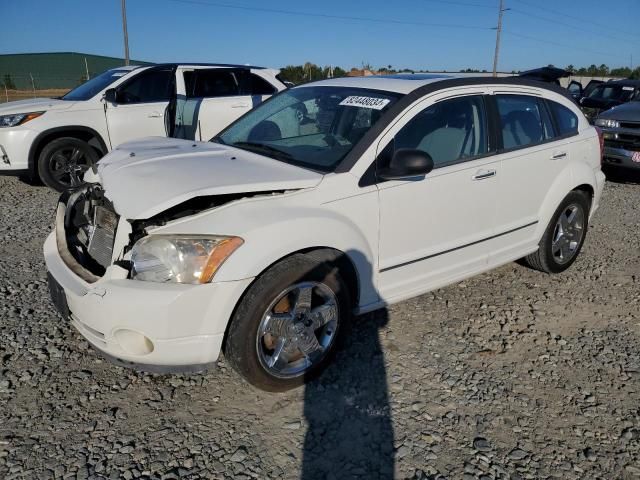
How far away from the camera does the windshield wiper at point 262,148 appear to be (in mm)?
3271

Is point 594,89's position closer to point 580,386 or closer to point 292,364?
point 580,386

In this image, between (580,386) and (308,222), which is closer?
(308,222)

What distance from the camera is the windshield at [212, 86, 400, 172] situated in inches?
125

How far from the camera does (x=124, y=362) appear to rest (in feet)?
8.32

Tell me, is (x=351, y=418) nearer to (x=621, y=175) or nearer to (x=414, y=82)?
(x=414, y=82)

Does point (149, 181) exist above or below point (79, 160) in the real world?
above

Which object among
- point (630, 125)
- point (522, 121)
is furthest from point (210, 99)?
point (630, 125)

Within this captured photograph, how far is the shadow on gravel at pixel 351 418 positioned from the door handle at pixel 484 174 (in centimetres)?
115

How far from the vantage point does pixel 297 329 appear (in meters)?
2.77

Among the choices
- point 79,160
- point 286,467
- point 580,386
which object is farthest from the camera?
point 79,160

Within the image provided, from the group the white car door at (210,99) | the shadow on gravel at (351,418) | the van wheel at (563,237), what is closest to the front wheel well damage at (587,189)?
the van wheel at (563,237)

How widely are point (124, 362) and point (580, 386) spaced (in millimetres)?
2584

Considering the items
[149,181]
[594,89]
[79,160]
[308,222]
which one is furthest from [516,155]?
[594,89]

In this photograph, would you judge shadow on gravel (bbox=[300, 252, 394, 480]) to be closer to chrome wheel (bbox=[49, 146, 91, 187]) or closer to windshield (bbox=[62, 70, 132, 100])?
chrome wheel (bbox=[49, 146, 91, 187])
